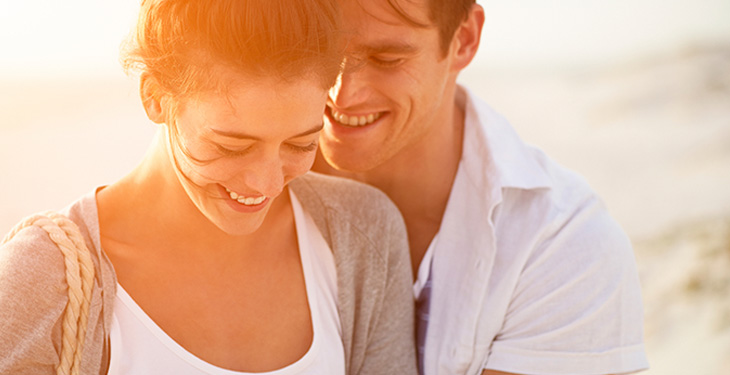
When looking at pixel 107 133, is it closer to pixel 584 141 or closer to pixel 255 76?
pixel 584 141

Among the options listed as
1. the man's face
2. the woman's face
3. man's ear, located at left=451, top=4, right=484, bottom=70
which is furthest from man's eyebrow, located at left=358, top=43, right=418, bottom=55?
the woman's face

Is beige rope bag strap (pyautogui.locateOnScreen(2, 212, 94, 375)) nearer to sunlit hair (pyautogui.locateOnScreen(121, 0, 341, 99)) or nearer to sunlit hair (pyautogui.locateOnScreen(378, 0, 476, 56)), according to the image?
sunlit hair (pyautogui.locateOnScreen(121, 0, 341, 99))

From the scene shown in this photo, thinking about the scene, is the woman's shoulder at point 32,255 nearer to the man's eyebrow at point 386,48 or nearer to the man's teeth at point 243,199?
the man's teeth at point 243,199

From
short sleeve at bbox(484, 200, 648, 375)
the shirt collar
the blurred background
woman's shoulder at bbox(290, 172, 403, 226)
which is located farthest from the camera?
the blurred background

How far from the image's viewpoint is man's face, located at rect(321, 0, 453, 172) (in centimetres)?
213

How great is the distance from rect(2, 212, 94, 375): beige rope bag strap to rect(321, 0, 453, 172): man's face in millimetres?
850

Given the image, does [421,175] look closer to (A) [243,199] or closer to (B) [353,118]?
(B) [353,118]

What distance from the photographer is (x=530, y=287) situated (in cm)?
228

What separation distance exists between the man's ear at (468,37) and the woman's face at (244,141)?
3.36ft

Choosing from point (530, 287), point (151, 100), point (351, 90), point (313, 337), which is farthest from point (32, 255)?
point (530, 287)

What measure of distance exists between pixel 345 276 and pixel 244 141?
56 centimetres

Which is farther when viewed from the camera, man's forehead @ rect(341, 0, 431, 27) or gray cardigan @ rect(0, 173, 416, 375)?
man's forehead @ rect(341, 0, 431, 27)

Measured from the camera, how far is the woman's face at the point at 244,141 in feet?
4.97

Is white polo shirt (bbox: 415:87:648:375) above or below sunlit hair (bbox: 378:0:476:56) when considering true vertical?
below
